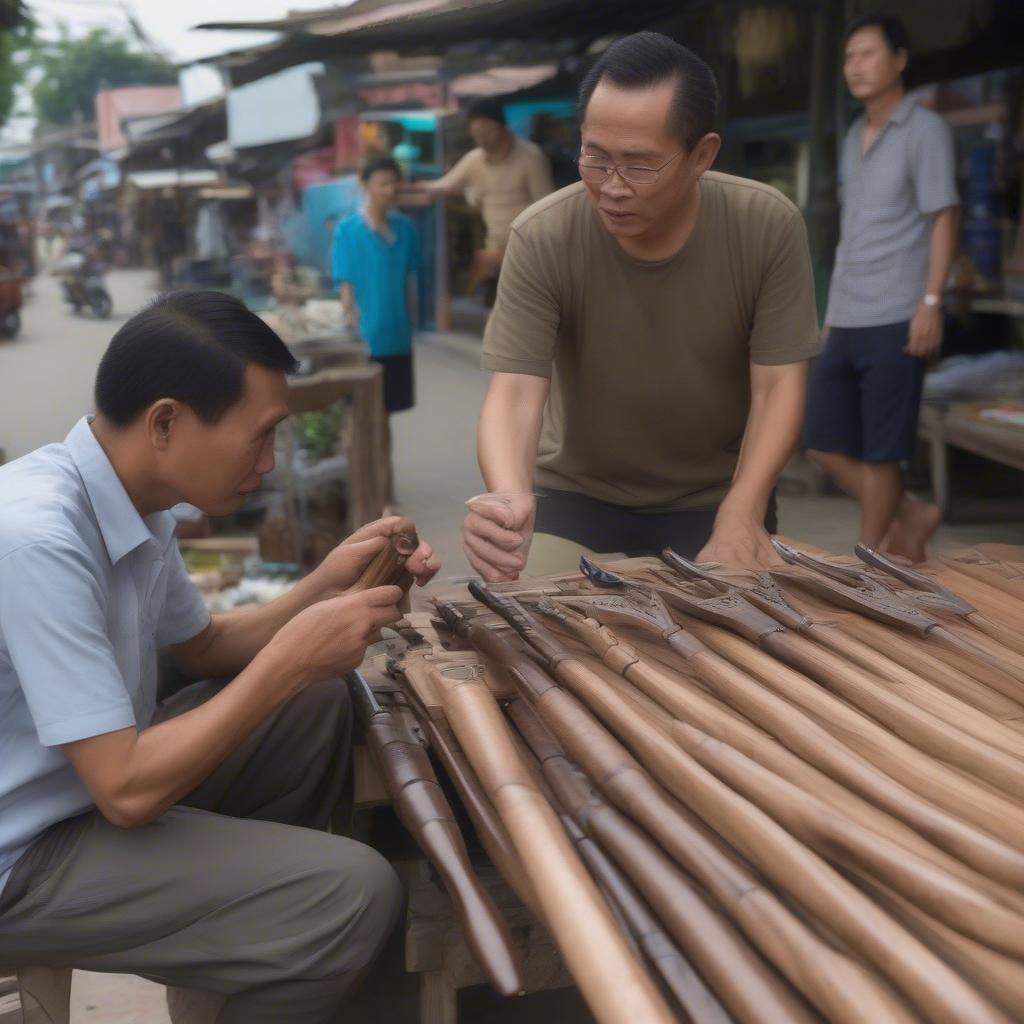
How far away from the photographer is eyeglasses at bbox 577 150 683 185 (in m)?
2.12

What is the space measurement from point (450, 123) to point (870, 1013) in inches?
450

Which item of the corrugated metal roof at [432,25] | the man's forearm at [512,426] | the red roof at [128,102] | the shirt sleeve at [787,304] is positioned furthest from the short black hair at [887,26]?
the red roof at [128,102]

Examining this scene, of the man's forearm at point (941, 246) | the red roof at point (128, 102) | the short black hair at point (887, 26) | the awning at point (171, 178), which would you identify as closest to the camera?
the short black hair at point (887, 26)

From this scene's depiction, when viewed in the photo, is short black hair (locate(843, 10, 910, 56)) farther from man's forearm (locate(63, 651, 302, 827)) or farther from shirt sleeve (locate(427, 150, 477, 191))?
man's forearm (locate(63, 651, 302, 827))

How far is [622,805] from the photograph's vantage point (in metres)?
1.26

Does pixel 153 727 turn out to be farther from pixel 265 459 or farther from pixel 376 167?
pixel 376 167

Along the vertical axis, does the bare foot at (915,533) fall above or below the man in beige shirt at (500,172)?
below

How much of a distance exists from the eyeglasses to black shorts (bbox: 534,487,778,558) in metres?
0.76

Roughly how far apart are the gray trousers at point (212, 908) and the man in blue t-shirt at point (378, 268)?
4.42 m

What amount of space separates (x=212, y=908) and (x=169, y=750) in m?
0.21

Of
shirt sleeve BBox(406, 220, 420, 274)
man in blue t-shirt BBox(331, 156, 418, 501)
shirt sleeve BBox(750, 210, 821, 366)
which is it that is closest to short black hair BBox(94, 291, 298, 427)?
shirt sleeve BBox(750, 210, 821, 366)

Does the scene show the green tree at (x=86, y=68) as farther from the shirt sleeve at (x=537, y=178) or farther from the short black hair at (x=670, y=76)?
the short black hair at (x=670, y=76)

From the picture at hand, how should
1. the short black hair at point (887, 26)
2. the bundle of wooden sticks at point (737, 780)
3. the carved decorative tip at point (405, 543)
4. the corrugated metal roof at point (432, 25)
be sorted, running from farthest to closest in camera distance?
the corrugated metal roof at point (432, 25), the short black hair at point (887, 26), the carved decorative tip at point (405, 543), the bundle of wooden sticks at point (737, 780)

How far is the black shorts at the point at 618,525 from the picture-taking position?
265 cm
